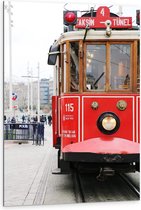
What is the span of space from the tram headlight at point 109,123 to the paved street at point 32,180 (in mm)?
1248

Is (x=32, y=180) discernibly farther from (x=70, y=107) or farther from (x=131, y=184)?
(x=70, y=107)

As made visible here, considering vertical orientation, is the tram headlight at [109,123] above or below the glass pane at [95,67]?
below

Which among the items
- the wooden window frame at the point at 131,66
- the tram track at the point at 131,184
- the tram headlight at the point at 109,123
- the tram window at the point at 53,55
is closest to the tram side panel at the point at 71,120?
the wooden window frame at the point at 131,66

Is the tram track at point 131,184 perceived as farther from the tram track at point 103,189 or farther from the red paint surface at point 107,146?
the red paint surface at point 107,146

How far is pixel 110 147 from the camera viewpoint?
620 cm

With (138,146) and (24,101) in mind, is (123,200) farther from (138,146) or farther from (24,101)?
(24,101)

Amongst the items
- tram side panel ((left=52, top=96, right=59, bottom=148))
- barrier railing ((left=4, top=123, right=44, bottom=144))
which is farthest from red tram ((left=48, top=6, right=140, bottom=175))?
barrier railing ((left=4, top=123, right=44, bottom=144))

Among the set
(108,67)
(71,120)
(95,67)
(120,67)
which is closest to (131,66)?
(120,67)

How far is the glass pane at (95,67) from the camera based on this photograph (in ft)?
21.0

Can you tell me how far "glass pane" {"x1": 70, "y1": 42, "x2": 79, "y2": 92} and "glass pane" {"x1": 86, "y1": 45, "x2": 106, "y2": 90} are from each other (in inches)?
6.0

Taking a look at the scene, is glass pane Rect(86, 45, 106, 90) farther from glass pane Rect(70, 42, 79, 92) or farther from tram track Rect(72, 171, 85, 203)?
tram track Rect(72, 171, 85, 203)

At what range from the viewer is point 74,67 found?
650 centimetres

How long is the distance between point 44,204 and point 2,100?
1747 mm

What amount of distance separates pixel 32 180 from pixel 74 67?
8.62ft
